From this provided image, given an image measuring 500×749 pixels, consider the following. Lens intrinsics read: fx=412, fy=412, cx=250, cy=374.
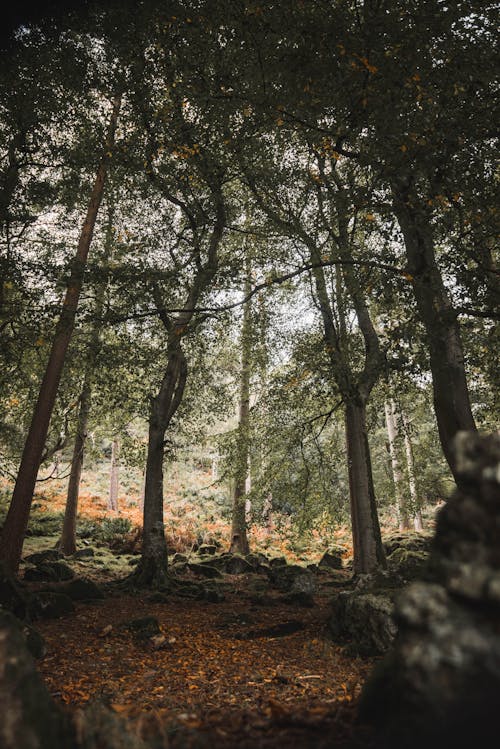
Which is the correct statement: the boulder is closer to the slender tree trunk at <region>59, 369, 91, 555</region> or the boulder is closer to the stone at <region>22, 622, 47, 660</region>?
the slender tree trunk at <region>59, 369, 91, 555</region>

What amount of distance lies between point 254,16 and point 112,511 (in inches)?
1028

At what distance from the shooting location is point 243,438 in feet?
46.0

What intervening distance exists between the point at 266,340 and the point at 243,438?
3.49 m

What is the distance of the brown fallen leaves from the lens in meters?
1.83

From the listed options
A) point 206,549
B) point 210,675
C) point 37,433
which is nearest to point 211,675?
point 210,675

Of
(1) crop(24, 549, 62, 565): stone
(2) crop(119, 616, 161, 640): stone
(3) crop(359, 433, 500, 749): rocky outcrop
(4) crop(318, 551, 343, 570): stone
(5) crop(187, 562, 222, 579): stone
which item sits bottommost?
(4) crop(318, 551, 343, 570): stone

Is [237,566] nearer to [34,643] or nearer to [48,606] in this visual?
[48,606]

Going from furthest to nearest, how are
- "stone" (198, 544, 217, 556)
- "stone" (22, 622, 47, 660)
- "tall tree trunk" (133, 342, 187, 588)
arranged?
"stone" (198, 544, 217, 556)
"tall tree trunk" (133, 342, 187, 588)
"stone" (22, 622, 47, 660)

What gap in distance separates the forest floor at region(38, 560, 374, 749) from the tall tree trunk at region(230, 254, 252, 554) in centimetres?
512

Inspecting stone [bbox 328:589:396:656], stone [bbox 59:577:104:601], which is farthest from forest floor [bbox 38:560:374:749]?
stone [bbox 59:577:104:601]

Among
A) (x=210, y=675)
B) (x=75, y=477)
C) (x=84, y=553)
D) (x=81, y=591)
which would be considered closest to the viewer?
(x=210, y=675)

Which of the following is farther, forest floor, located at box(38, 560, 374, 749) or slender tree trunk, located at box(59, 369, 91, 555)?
slender tree trunk, located at box(59, 369, 91, 555)

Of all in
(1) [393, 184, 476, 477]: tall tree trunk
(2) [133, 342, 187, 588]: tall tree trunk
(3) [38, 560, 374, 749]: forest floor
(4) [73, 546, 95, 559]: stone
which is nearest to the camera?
(3) [38, 560, 374, 749]: forest floor

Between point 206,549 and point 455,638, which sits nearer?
point 455,638
